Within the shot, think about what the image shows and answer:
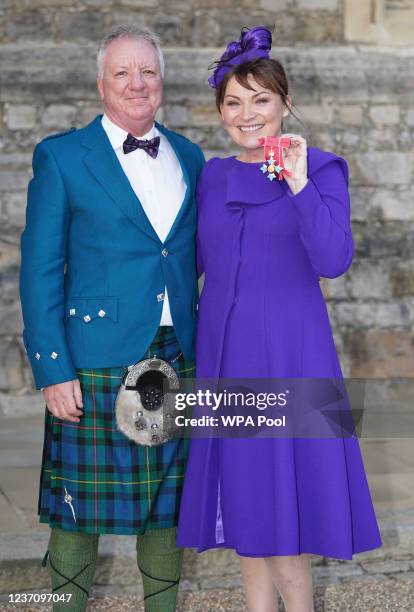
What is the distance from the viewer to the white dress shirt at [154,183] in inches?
115

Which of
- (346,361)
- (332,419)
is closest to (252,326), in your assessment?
(332,419)

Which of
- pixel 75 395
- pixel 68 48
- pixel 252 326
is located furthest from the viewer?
pixel 68 48

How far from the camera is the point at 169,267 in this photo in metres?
2.91

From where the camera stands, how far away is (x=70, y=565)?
2.97 meters

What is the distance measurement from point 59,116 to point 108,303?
4934 mm

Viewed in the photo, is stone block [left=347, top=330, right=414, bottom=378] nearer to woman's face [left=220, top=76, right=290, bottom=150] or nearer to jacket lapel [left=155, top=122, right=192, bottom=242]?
jacket lapel [left=155, top=122, right=192, bottom=242]

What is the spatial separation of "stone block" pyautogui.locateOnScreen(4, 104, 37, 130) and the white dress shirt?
4.70m

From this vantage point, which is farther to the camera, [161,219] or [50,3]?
[50,3]

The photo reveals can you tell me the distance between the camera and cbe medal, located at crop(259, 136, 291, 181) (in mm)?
2563

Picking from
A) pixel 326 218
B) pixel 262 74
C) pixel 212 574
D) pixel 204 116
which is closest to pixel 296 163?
pixel 326 218

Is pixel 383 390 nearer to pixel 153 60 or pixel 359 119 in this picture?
pixel 359 119

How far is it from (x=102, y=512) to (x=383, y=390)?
534 centimetres

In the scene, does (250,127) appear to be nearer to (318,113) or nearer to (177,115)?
(177,115)

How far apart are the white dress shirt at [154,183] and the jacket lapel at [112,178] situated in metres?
0.04
